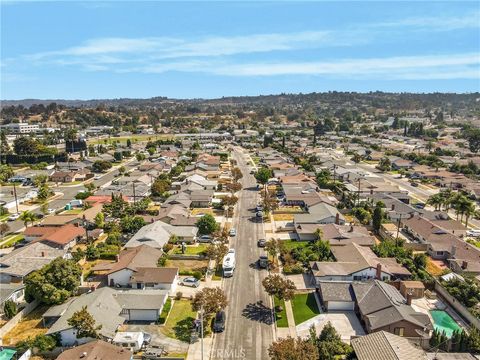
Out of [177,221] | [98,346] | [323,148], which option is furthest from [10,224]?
[323,148]

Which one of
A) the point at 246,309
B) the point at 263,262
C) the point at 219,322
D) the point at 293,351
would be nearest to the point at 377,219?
the point at 263,262

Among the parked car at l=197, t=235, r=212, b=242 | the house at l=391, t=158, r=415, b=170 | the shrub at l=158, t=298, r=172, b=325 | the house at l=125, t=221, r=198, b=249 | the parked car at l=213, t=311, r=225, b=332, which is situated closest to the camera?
the parked car at l=213, t=311, r=225, b=332

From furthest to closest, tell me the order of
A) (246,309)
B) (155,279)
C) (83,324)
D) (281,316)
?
(155,279), (246,309), (281,316), (83,324)

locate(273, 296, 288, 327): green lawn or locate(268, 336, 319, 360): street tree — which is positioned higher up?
locate(268, 336, 319, 360): street tree

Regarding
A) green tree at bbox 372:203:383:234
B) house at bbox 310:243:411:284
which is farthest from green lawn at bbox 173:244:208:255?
green tree at bbox 372:203:383:234

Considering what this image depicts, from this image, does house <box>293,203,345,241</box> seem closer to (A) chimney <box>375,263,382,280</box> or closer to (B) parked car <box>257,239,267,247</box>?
(B) parked car <box>257,239,267,247</box>

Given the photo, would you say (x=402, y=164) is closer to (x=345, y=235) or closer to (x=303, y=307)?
(x=345, y=235)
